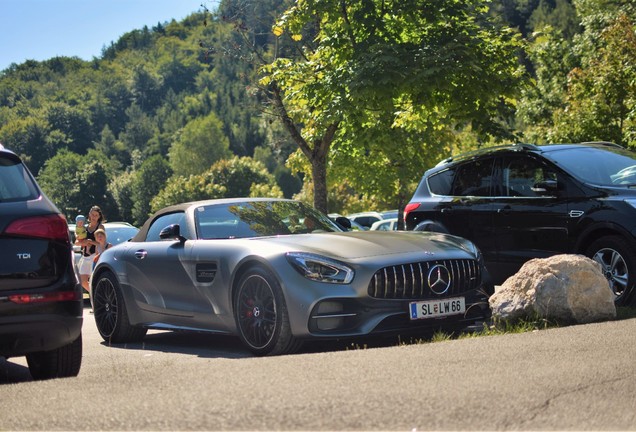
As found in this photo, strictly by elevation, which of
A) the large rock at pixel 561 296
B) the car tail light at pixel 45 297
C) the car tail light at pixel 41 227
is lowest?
the large rock at pixel 561 296

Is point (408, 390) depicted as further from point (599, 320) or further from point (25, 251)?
point (599, 320)

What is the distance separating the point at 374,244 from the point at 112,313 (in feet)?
11.3

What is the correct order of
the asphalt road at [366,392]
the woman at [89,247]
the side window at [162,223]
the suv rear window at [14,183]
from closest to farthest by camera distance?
the asphalt road at [366,392] → the suv rear window at [14,183] → the side window at [162,223] → the woman at [89,247]

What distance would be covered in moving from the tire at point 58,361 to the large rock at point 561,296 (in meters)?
4.12

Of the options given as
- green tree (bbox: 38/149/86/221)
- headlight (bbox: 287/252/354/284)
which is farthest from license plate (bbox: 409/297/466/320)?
green tree (bbox: 38/149/86/221)

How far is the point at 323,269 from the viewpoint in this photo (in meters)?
8.42

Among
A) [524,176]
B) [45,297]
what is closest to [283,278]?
[45,297]

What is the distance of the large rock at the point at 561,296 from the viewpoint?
31.0ft

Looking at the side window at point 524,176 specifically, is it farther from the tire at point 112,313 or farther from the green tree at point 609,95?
the green tree at point 609,95

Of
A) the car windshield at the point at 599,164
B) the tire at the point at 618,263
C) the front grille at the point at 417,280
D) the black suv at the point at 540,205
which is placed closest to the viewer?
the front grille at the point at 417,280

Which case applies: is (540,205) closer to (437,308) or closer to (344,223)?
(344,223)

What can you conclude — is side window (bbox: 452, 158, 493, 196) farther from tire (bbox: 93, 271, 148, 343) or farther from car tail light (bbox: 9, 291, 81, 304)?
car tail light (bbox: 9, 291, 81, 304)

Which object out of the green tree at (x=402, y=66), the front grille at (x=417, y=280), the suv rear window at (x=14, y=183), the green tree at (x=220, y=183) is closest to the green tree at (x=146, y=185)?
the green tree at (x=220, y=183)

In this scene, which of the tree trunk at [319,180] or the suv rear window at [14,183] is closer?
the suv rear window at [14,183]
